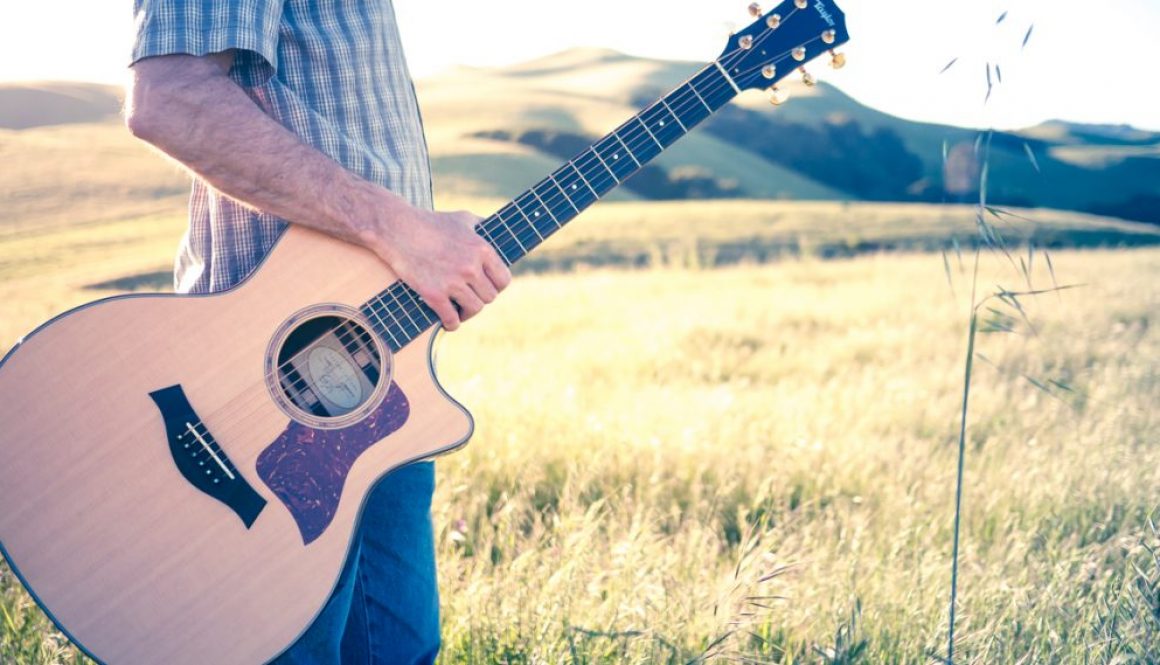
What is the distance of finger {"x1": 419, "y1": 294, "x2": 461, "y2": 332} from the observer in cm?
210

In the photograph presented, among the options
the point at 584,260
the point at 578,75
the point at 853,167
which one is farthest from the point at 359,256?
the point at 578,75

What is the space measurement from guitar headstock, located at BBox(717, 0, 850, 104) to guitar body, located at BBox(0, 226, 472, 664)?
1222mm

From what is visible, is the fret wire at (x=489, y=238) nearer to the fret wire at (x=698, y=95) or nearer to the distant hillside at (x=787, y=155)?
the fret wire at (x=698, y=95)

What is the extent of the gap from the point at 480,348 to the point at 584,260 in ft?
44.5

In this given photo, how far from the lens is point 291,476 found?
1.94 m

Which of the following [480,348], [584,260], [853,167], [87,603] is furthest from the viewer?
[853,167]

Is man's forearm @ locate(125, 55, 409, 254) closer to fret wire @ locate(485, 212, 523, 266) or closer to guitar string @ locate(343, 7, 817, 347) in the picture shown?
guitar string @ locate(343, 7, 817, 347)

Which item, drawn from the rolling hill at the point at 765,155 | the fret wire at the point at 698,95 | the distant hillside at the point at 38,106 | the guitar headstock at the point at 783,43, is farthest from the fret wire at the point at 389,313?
the rolling hill at the point at 765,155

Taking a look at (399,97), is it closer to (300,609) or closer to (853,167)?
(300,609)

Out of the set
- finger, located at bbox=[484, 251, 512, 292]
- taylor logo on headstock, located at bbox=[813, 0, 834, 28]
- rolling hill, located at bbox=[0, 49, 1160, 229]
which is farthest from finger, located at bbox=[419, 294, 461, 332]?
rolling hill, located at bbox=[0, 49, 1160, 229]

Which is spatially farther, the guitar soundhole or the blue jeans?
the blue jeans

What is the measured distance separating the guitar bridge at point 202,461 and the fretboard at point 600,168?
31.8 inches

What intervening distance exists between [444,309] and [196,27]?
2.65 feet

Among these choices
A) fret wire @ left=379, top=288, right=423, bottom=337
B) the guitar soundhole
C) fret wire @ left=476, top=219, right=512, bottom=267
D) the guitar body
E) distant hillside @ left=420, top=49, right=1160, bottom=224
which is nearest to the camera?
the guitar body
